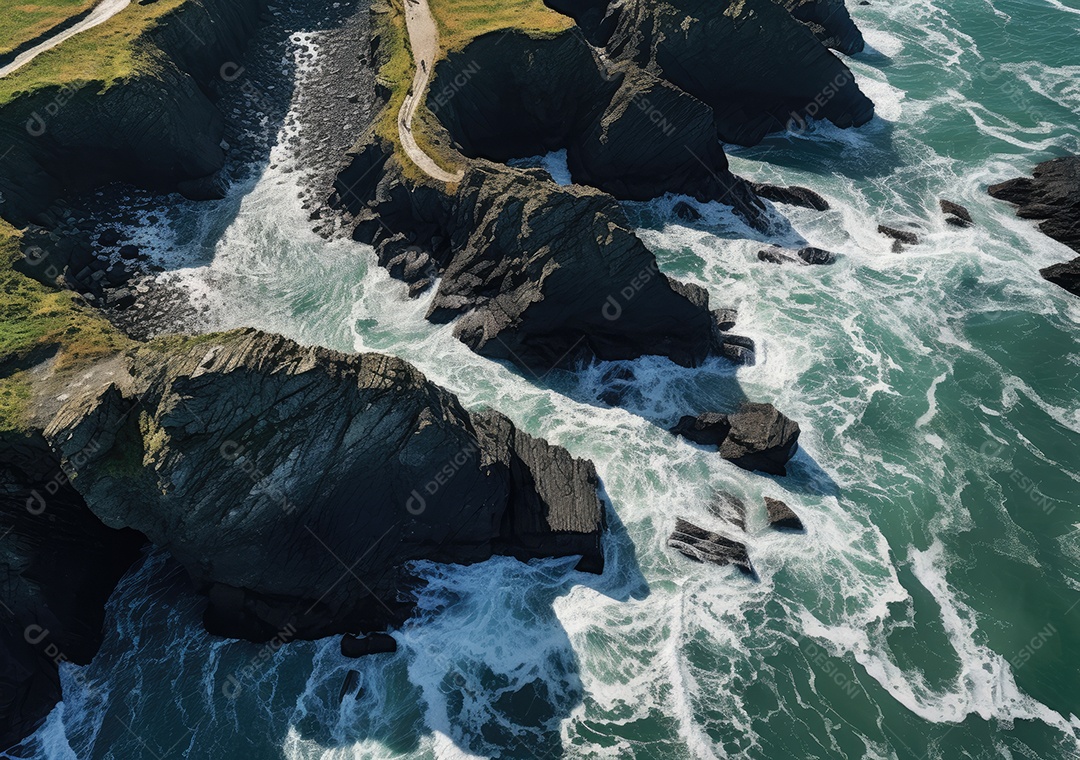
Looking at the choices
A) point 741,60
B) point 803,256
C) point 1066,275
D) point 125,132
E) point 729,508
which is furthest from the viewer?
point 741,60

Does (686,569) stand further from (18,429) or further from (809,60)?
(809,60)

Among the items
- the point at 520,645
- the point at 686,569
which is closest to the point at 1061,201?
the point at 686,569

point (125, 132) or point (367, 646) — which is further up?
point (125, 132)

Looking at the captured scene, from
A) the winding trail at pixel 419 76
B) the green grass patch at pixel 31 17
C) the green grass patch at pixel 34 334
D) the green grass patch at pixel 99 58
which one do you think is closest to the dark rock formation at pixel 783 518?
the winding trail at pixel 419 76

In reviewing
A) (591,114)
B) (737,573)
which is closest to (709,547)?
(737,573)

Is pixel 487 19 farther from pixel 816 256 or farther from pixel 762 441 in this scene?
pixel 762 441

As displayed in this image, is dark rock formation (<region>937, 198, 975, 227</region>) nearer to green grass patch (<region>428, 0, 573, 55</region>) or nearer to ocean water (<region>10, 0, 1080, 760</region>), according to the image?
ocean water (<region>10, 0, 1080, 760</region>)

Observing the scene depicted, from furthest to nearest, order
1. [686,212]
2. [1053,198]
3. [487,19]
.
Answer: [487,19] → [1053,198] → [686,212]

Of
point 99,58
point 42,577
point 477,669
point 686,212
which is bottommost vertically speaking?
point 477,669
